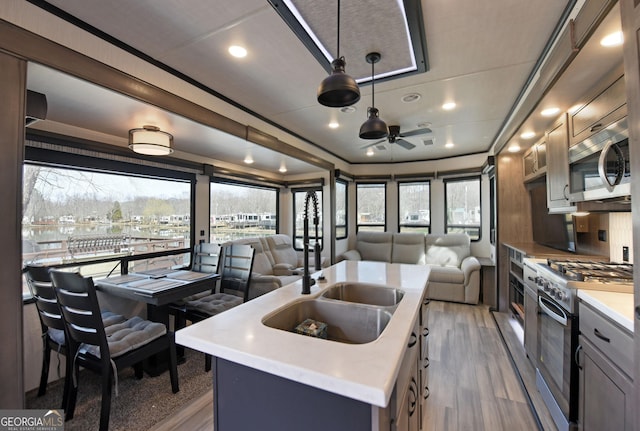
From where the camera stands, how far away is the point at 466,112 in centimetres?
304

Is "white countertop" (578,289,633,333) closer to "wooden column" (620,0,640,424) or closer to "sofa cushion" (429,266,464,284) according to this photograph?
"wooden column" (620,0,640,424)

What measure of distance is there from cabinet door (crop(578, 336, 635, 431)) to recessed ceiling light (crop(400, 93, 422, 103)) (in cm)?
229

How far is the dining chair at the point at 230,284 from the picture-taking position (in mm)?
2633

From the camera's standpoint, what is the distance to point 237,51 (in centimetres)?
189

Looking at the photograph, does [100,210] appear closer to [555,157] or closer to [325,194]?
[325,194]

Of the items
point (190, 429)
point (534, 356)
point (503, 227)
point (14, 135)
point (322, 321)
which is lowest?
point (190, 429)

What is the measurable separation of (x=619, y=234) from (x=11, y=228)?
397 centimetres

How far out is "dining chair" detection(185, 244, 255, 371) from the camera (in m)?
2.63

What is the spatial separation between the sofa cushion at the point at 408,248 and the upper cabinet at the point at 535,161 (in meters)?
2.28

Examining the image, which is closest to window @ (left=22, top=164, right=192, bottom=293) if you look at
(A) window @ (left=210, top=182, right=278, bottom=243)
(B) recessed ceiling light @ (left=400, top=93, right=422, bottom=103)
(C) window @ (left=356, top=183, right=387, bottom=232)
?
(A) window @ (left=210, top=182, right=278, bottom=243)

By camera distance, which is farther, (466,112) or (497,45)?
(466,112)

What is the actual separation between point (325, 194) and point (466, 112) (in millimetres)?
2857

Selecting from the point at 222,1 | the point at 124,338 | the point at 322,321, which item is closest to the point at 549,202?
the point at 322,321

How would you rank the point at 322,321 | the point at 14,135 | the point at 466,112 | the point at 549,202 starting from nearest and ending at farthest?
the point at 14,135, the point at 322,321, the point at 549,202, the point at 466,112
